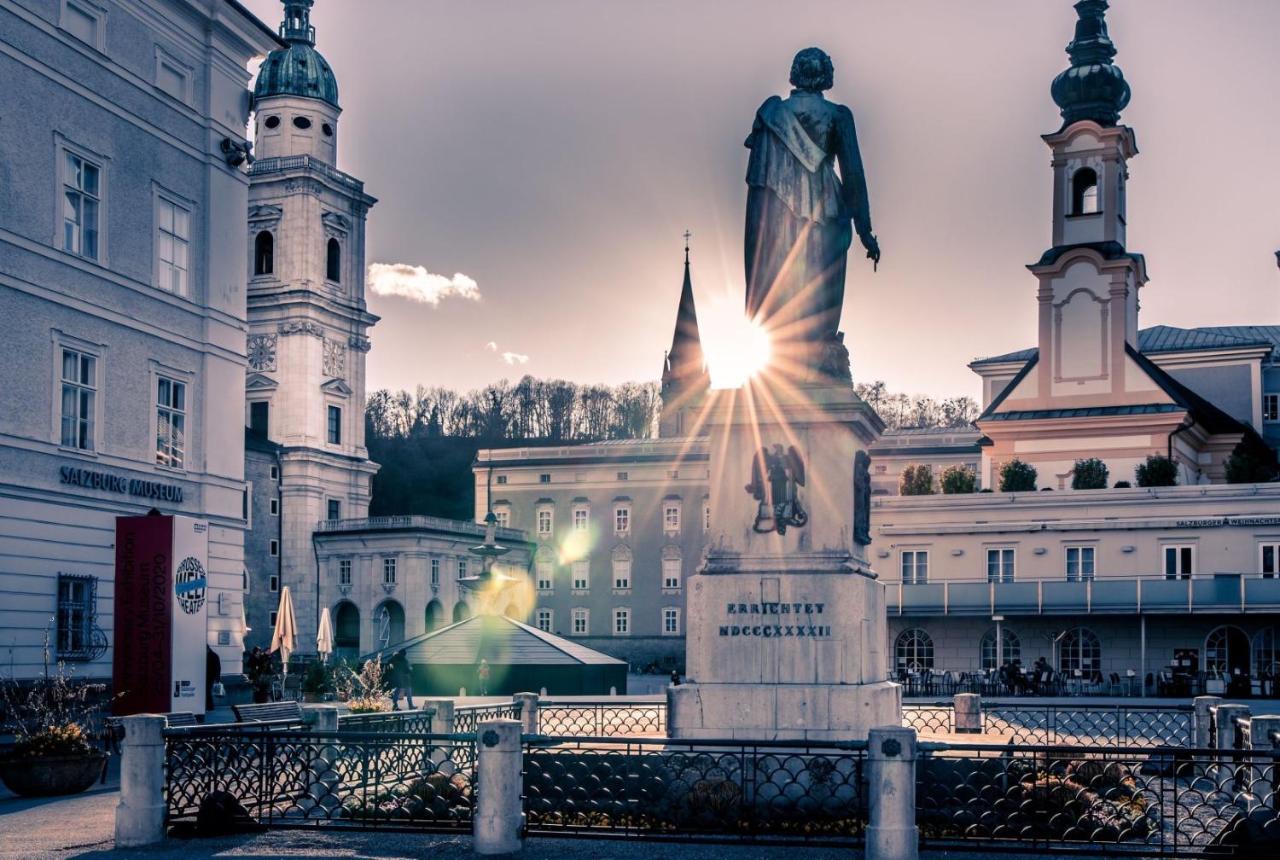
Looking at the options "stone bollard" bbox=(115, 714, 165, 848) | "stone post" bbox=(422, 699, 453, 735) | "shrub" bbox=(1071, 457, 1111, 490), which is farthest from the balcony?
"stone bollard" bbox=(115, 714, 165, 848)

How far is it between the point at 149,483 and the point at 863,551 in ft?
72.1

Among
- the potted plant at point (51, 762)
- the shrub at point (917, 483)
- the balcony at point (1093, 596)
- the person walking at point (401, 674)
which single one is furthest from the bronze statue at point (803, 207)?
the shrub at point (917, 483)

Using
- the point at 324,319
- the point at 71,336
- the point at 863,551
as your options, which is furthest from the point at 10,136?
the point at 324,319

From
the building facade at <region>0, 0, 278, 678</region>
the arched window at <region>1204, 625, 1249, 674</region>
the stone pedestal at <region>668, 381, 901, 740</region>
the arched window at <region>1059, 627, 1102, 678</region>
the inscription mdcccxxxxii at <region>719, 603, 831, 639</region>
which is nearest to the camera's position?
the stone pedestal at <region>668, 381, 901, 740</region>

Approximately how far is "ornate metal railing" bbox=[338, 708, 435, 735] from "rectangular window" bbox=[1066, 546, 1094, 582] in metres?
36.3

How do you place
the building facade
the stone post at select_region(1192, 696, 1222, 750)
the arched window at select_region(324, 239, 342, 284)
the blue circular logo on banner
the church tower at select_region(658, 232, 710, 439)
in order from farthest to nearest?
the church tower at select_region(658, 232, 710, 439)
the arched window at select_region(324, 239, 342, 284)
the building facade
the blue circular logo on banner
the stone post at select_region(1192, 696, 1222, 750)

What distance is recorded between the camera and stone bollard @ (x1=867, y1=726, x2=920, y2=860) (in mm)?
12688

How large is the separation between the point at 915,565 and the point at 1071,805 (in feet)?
139

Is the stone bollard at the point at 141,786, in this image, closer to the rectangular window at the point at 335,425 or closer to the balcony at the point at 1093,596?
the balcony at the point at 1093,596

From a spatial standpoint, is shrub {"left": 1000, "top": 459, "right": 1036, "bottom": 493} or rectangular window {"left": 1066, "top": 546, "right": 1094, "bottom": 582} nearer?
rectangular window {"left": 1066, "top": 546, "right": 1094, "bottom": 582}

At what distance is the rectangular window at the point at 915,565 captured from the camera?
5606cm

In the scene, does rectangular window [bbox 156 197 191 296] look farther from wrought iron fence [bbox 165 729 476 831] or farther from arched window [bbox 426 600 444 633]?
arched window [bbox 426 600 444 633]

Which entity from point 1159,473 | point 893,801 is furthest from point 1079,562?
point 893,801

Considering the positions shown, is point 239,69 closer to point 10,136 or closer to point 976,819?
point 10,136
